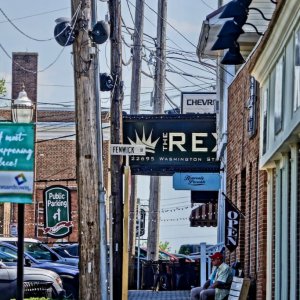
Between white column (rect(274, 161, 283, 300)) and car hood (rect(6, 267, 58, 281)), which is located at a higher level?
white column (rect(274, 161, 283, 300))

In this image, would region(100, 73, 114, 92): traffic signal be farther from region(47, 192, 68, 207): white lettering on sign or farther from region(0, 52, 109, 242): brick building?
region(0, 52, 109, 242): brick building

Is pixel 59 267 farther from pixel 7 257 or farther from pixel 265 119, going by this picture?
pixel 265 119

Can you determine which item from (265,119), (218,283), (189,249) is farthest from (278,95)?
(189,249)

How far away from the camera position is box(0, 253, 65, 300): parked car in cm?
2253

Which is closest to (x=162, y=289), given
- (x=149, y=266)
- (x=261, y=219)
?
(x=149, y=266)

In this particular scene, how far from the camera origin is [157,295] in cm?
Result: 3125

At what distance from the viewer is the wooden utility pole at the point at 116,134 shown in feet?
75.5

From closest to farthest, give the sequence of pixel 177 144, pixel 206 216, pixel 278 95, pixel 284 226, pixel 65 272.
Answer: pixel 278 95, pixel 284 226, pixel 65 272, pixel 177 144, pixel 206 216

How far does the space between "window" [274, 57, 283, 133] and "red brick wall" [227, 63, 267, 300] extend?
11.5 ft

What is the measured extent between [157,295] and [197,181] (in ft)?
11.5

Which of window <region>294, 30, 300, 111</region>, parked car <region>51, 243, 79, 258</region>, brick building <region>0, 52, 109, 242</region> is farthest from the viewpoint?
brick building <region>0, 52, 109, 242</region>

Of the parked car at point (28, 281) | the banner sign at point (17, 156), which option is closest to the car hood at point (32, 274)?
the parked car at point (28, 281)

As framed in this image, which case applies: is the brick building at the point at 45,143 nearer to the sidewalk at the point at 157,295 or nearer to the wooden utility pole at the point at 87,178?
the sidewalk at the point at 157,295

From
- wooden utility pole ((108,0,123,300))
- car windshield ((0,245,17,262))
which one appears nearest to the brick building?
car windshield ((0,245,17,262))
